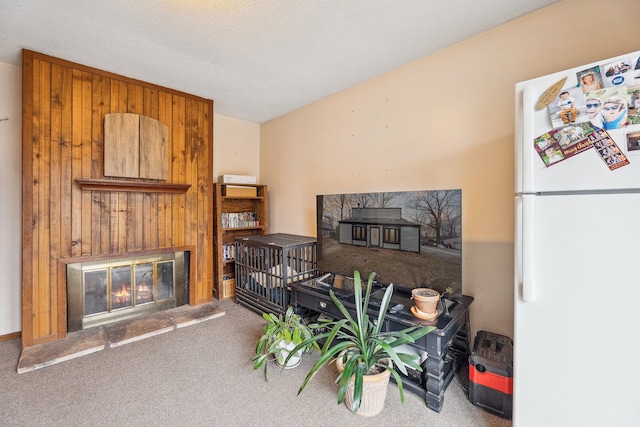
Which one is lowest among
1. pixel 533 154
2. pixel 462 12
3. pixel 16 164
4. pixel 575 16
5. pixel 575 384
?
pixel 575 384

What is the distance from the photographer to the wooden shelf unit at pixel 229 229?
341 centimetres

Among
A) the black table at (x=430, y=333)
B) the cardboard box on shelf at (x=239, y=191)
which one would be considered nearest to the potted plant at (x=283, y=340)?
the black table at (x=430, y=333)

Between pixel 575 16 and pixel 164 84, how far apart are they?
337 centimetres

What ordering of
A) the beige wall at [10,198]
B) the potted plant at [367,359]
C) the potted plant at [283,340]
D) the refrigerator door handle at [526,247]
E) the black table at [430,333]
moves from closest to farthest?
the refrigerator door handle at [526,247], the potted plant at [367,359], the black table at [430,333], the potted plant at [283,340], the beige wall at [10,198]

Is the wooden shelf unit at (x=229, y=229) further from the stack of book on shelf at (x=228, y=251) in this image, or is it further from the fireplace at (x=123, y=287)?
the fireplace at (x=123, y=287)

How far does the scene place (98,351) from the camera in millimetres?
2238

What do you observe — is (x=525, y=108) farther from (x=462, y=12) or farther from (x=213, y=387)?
(x=213, y=387)

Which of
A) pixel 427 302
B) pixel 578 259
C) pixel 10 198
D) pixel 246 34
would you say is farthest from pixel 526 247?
pixel 10 198

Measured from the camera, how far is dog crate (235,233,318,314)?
8.79ft

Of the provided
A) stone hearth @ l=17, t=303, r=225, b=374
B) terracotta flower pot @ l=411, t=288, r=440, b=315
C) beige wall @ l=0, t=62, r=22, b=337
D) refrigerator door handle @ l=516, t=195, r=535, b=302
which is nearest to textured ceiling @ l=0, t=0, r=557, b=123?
beige wall @ l=0, t=62, r=22, b=337

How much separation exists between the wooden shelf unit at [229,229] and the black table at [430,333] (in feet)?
4.89

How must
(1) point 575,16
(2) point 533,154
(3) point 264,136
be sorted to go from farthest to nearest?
(3) point 264,136 → (1) point 575,16 → (2) point 533,154

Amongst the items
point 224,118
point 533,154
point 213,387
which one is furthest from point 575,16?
point 224,118

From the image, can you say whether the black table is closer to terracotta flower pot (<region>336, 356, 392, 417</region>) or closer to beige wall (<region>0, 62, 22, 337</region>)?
terracotta flower pot (<region>336, 356, 392, 417</region>)
